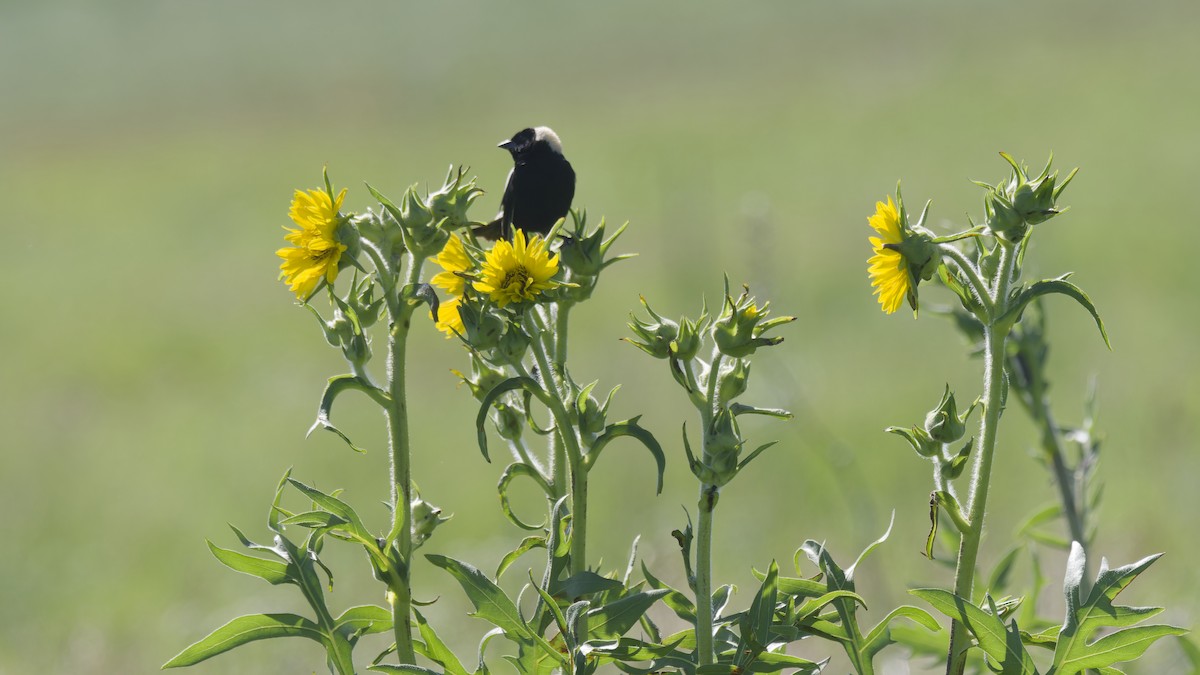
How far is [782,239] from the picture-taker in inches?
543

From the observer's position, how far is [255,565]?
193cm

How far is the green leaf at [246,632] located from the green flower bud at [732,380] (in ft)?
2.30

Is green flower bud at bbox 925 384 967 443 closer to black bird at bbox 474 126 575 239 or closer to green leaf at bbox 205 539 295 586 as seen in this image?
black bird at bbox 474 126 575 239

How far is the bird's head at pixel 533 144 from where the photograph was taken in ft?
7.01

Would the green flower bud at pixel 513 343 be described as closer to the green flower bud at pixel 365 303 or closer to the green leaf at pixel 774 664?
the green flower bud at pixel 365 303

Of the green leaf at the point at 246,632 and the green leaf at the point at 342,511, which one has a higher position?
the green leaf at the point at 342,511

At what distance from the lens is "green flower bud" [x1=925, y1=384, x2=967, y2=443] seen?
70.9 inches

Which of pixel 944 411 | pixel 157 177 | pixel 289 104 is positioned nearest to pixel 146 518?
pixel 944 411

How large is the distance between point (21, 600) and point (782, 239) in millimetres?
8871

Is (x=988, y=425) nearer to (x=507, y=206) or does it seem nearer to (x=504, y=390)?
(x=504, y=390)

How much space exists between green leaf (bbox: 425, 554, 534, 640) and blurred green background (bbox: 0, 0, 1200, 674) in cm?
185

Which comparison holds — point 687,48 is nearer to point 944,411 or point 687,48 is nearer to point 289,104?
point 289,104

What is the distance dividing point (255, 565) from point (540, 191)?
74 centimetres

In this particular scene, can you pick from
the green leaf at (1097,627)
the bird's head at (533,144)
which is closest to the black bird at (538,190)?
the bird's head at (533,144)
